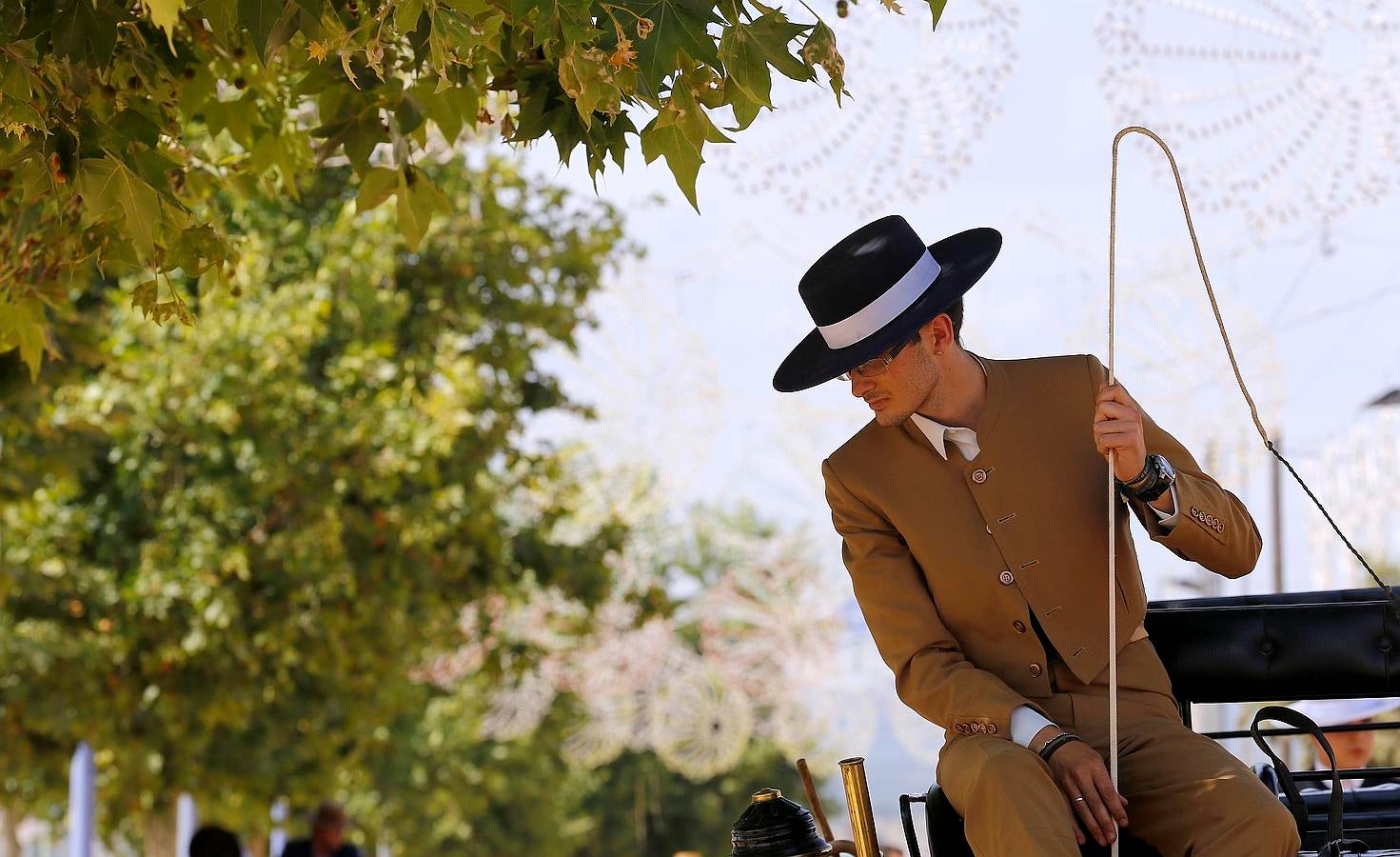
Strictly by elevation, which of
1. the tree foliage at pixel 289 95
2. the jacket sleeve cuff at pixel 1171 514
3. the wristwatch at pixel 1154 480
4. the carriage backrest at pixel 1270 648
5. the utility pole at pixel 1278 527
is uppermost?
the utility pole at pixel 1278 527

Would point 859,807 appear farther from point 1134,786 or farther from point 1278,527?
point 1278,527

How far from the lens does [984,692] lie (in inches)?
134

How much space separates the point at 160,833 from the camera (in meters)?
13.4

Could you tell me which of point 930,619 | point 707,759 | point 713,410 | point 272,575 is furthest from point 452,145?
point 707,759

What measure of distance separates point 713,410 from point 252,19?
1561cm

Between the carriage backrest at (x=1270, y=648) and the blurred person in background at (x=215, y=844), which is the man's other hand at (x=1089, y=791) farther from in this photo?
the blurred person in background at (x=215, y=844)

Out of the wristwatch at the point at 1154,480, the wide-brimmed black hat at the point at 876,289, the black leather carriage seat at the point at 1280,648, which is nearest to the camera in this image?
the wristwatch at the point at 1154,480

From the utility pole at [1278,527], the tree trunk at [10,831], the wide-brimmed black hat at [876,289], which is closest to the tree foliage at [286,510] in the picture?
the tree trunk at [10,831]

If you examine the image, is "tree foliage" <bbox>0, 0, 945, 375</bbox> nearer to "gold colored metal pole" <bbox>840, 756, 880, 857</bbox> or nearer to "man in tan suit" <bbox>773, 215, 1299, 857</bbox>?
"man in tan suit" <bbox>773, 215, 1299, 857</bbox>

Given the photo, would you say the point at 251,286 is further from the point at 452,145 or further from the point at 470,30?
the point at 470,30

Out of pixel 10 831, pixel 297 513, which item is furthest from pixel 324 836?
pixel 10 831

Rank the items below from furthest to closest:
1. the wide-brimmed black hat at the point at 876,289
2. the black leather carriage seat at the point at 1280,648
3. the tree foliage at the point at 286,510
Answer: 1. the tree foliage at the point at 286,510
2. the black leather carriage seat at the point at 1280,648
3. the wide-brimmed black hat at the point at 876,289

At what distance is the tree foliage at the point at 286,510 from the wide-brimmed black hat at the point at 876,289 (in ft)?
23.8

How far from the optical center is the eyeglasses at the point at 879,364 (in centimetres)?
355
